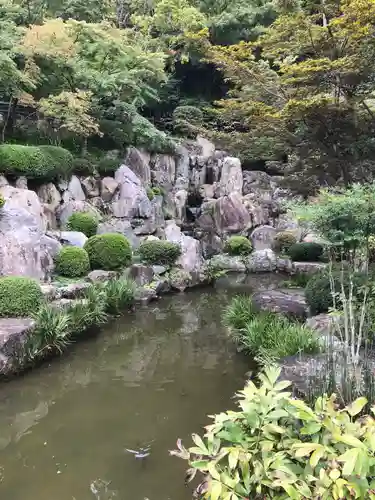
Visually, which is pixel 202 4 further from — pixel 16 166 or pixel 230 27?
pixel 16 166

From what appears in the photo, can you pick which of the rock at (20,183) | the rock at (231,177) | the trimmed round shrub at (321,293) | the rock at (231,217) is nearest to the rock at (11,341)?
the trimmed round shrub at (321,293)

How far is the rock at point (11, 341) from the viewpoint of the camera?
6480 mm

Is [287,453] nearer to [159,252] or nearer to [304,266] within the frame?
[159,252]

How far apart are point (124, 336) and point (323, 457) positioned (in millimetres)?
7120

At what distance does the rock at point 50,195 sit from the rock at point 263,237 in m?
8.67

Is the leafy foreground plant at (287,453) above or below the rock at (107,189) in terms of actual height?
below

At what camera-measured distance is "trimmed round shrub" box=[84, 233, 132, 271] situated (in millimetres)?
11773

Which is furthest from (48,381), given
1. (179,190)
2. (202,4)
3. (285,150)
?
(202,4)

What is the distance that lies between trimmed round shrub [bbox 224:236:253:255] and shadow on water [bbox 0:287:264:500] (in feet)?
29.1

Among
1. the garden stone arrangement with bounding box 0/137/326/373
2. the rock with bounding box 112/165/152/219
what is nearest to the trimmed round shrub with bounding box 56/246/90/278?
the garden stone arrangement with bounding box 0/137/326/373

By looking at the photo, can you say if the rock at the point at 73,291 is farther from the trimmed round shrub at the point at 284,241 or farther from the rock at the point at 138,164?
the trimmed round shrub at the point at 284,241

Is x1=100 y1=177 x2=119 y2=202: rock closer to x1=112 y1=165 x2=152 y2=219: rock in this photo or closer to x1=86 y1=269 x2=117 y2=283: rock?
x1=112 y1=165 x2=152 y2=219: rock

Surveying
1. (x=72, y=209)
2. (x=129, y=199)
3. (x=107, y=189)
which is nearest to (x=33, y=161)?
(x=72, y=209)

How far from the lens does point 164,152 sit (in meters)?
20.1
